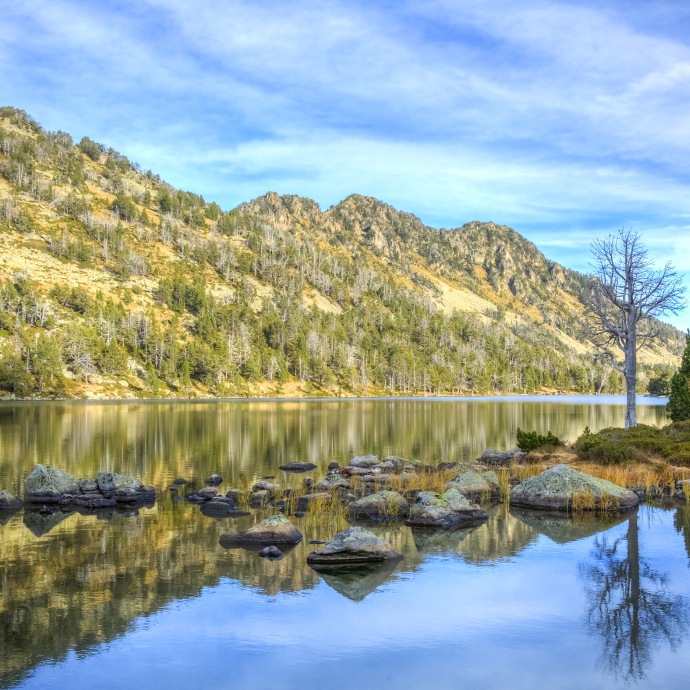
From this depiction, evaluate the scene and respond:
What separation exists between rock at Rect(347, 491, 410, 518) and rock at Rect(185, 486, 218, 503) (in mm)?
7042

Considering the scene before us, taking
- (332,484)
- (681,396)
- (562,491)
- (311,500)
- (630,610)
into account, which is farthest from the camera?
(681,396)

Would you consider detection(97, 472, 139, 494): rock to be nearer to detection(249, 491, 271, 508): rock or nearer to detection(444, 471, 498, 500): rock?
detection(249, 491, 271, 508): rock

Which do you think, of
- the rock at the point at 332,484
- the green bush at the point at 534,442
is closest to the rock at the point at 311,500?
the rock at the point at 332,484

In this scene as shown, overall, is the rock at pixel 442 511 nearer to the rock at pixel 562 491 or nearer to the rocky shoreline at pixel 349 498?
the rocky shoreline at pixel 349 498

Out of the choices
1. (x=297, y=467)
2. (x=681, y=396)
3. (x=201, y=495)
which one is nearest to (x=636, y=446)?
(x=681, y=396)

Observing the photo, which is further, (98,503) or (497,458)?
(497,458)

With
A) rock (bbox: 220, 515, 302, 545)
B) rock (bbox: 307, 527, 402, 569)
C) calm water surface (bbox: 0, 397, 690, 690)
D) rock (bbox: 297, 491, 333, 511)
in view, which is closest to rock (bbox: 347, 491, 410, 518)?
calm water surface (bbox: 0, 397, 690, 690)

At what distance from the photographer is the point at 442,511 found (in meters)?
23.1

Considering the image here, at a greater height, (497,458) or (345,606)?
(345,606)

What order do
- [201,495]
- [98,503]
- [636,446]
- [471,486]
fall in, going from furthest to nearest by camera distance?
[636,446]
[471,486]
[201,495]
[98,503]

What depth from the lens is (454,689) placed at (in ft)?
33.2

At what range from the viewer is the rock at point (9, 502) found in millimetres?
25156

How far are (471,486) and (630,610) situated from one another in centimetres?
1448

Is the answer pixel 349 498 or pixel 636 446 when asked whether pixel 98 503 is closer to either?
pixel 349 498
